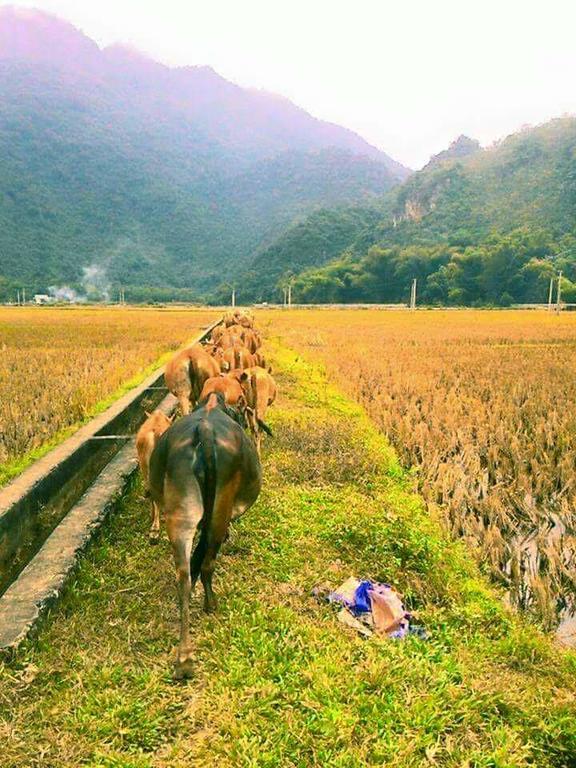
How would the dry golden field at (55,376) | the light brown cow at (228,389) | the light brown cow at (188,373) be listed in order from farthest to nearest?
the dry golden field at (55,376) → the light brown cow at (188,373) → the light brown cow at (228,389)

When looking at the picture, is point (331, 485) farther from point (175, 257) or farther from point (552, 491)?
point (175, 257)

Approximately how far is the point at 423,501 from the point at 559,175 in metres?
93.1

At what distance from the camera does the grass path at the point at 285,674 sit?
2.45 metres

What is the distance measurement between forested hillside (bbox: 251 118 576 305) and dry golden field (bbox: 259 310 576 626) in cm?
5627

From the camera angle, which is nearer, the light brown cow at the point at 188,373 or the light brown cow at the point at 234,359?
the light brown cow at the point at 188,373

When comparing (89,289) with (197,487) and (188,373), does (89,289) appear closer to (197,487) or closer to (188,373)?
(188,373)

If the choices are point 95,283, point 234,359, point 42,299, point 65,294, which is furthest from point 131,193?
point 234,359

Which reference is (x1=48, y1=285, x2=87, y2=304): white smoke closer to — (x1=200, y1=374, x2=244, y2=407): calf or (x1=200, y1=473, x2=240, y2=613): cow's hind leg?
(x1=200, y1=374, x2=244, y2=407): calf

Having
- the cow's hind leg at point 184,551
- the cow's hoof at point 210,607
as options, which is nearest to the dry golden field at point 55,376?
the cow's hoof at point 210,607

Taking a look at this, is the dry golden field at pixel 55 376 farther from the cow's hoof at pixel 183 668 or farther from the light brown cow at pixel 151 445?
the cow's hoof at pixel 183 668

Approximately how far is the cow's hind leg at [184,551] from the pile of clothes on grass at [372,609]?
917mm

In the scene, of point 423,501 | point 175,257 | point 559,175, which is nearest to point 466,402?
point 423,501

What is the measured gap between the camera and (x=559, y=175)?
86.4 metres

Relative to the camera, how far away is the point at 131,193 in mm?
122562
